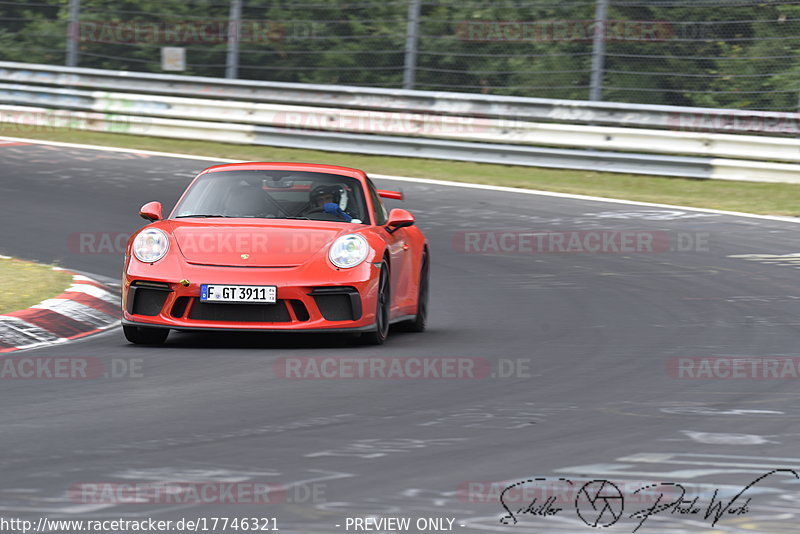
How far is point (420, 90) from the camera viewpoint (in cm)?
2164

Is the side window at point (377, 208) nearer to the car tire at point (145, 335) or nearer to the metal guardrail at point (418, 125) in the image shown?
the car tire at point (145, 335)

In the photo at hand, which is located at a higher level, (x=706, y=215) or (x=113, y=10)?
(x=113, y=10)

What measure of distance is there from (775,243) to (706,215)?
6.42 ft

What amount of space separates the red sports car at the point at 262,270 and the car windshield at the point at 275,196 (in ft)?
0.04

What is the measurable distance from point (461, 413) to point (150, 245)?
3007 millimetres

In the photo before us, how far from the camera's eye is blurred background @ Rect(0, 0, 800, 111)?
63.4 feet

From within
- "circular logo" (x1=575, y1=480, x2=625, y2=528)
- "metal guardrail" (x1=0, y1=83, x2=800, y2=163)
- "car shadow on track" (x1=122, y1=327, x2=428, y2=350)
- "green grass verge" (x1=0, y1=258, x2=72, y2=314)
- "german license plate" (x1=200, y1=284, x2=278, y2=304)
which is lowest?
"car shadow on track" (x1=122, y1=327, x2=428, y2=350)

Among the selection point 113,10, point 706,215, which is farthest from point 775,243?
point 113,10

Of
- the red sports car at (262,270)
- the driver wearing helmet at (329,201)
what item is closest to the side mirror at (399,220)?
the red sports car at (262,270)

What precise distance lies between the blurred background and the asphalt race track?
713 centimetres

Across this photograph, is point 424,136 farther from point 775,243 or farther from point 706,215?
point 775,243

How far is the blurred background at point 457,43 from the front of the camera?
760 inches
